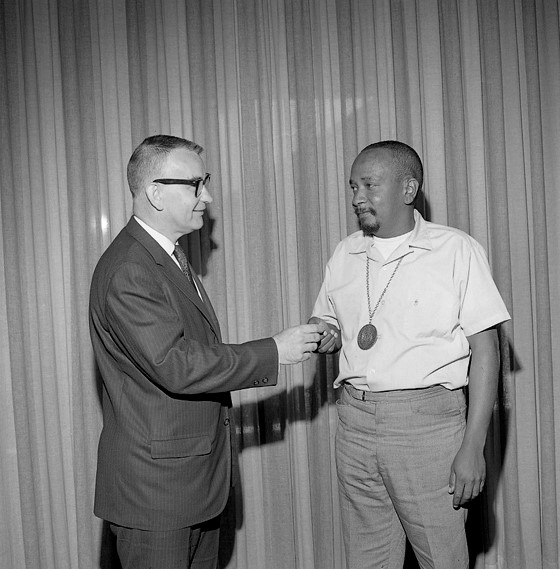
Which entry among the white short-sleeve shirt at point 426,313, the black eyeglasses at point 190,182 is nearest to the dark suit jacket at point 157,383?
the black eyeglasses at point 190,182

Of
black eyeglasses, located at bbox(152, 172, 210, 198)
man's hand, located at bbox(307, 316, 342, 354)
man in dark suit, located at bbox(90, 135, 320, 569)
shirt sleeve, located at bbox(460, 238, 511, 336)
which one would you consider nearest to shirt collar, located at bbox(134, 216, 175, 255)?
man in dark suit, located at bbox(90, 135, 320, 569)

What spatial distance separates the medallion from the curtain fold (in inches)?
26.4

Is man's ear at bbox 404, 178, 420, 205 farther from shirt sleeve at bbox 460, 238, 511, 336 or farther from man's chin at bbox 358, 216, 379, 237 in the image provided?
shirt sleeve at bbox 460, 238, 511, 336

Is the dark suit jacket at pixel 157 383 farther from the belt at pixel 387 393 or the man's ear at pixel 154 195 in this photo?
the belt at pixel 387 393

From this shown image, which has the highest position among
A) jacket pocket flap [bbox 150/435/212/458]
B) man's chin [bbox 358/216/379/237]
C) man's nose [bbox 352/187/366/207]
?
man's nose [bbox 352/187/366/207]

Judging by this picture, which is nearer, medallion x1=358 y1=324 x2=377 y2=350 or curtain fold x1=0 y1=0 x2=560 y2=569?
medallion x1=358 y1=324 x2=377 y2=350

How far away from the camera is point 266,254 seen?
300cm

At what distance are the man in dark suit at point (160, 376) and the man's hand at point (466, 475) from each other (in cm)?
55

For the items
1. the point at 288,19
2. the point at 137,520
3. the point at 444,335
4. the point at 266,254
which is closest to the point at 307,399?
the point at 266,254

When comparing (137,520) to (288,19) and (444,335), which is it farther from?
(288,19)

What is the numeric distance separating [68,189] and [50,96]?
0.38 m

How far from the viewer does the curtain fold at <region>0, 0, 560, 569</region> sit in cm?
294

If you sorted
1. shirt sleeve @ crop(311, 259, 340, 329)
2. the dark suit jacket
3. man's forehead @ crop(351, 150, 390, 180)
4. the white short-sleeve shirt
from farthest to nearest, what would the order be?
1. shirt sleeve @ crop(311, 259, 340, 329)
2. man's forehead @ crop(351, 150, 390, 180)
3. the white short-sleeve shirt
4. the dark suit jacket

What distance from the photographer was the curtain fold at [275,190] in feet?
9.66
